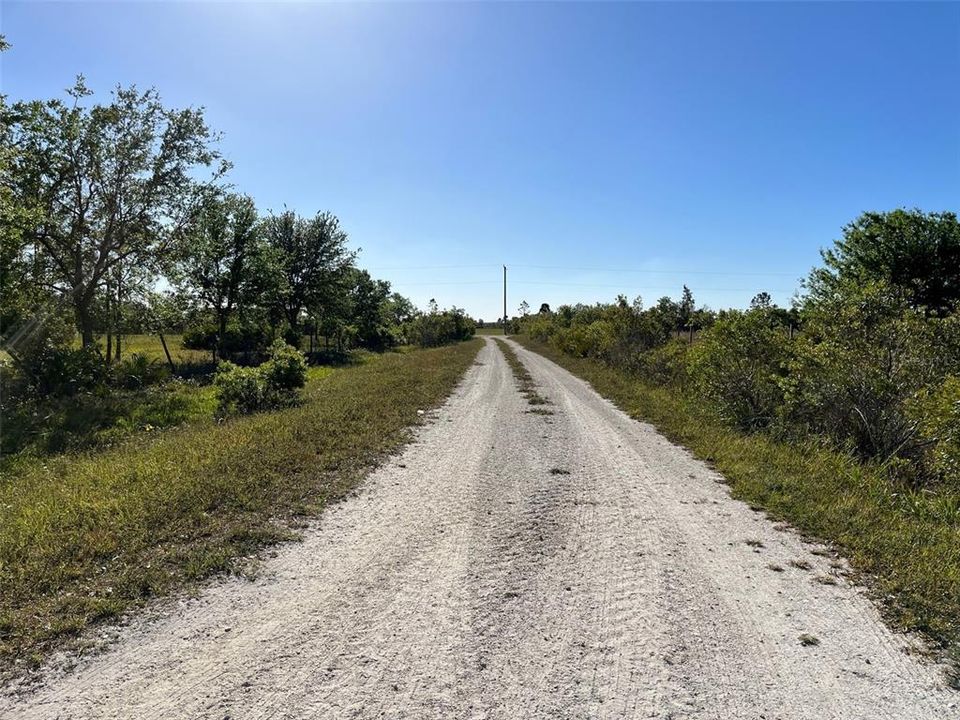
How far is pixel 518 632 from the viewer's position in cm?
332

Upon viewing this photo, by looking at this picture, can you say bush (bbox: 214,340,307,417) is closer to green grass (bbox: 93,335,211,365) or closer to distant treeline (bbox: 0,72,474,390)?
distant treeline (bbox: 0,72,474,390)

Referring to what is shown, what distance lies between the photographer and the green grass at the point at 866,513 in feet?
12.3

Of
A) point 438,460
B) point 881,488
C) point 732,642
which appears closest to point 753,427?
point 881,488

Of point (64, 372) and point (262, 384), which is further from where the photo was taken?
point (64, 372)

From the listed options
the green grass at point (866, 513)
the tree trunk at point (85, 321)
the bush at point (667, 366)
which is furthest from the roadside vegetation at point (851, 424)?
the tree trunk at point (85, 321)

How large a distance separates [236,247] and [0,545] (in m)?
25.2

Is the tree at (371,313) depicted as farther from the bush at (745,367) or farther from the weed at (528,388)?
the bush at (745,367)

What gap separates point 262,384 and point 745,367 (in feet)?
35.1

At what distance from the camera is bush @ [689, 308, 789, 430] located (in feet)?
34.8

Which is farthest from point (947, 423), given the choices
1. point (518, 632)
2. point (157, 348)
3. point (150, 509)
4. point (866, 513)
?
point (157, 348)

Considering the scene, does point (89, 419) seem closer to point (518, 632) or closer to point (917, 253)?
point (518, 632)

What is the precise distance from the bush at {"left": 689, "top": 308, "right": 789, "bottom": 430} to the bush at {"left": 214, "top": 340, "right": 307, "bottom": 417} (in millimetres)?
9660

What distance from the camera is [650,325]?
2208 centimetres

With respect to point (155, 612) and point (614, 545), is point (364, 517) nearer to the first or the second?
point (155, 612)
